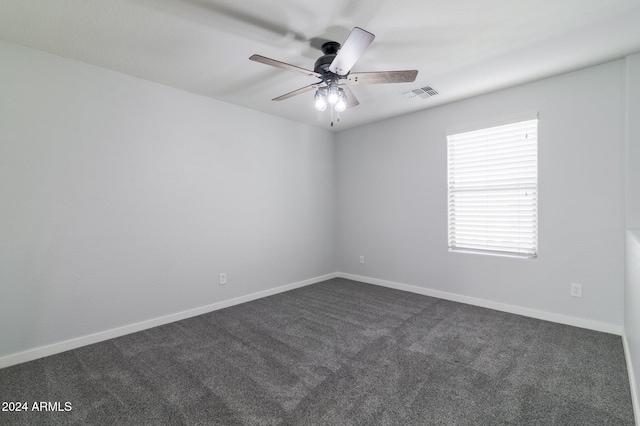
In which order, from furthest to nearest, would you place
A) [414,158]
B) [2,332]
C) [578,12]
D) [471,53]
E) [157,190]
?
[414,158] < [157,190] < [471,53] < [2,332] < [578,12]

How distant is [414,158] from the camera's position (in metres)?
4.06

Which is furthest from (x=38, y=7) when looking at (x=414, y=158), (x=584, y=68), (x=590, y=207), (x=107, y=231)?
(x=590, y=207)

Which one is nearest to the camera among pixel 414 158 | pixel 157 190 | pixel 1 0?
pixel 1 0

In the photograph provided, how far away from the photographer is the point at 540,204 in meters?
3.05

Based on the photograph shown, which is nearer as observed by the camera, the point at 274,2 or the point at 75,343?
the point at 274,2

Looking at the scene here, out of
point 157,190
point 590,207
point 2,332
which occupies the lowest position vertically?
point 2,332

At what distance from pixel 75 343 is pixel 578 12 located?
461cm

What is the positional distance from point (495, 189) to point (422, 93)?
139 cm

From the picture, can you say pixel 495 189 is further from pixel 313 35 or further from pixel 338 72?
pixel 313 35

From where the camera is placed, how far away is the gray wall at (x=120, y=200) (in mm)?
2344

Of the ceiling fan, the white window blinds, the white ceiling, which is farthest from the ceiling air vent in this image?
the ceiling fan

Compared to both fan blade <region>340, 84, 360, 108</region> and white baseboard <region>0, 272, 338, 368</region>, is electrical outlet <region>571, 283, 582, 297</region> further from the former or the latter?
white baseboard <region>0, 272, 338, 368</region>

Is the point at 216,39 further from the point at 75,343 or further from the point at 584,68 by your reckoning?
the point at 584,68

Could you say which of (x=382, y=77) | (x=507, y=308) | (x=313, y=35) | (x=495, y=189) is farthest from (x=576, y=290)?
(x=313, y=35)
